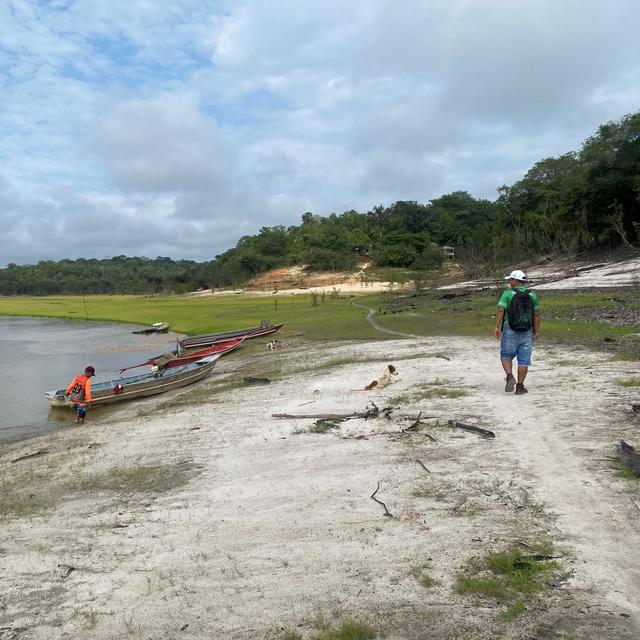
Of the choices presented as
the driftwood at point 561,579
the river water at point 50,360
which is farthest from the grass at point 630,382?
the river water at point 50,360

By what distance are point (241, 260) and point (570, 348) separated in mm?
100293

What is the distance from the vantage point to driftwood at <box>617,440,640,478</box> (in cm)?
605

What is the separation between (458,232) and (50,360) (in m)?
91.8

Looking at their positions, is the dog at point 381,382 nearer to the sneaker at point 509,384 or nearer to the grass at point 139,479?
Result: the sneaker at point 509,384

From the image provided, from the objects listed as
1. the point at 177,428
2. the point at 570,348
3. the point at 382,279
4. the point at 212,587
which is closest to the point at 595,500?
the point at 212,587

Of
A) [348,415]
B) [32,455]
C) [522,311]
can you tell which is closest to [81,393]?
[32,455]

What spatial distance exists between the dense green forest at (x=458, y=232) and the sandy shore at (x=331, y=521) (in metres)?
38.9

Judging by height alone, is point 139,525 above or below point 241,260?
below

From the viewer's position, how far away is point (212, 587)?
493 centimetres

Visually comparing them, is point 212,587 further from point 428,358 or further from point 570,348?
point 570,348

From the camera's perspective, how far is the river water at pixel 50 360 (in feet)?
56.1

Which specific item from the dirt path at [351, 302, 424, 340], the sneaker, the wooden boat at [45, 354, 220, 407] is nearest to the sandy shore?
the sneaker

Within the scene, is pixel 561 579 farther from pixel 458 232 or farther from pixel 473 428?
pixel 458 232

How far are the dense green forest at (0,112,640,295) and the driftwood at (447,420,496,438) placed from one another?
38512mm
